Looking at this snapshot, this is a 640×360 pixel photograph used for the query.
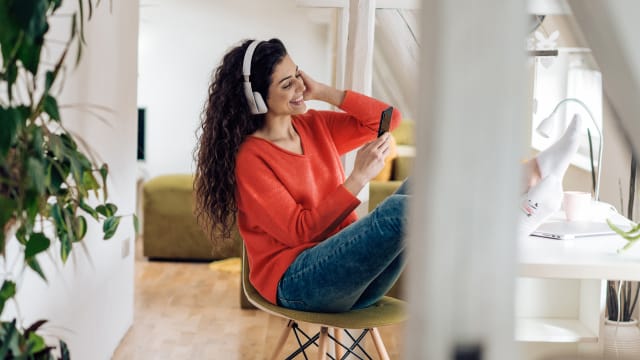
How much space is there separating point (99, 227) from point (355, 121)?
1.08 meters

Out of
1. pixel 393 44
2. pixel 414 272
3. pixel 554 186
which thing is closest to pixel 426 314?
pixel 414 272

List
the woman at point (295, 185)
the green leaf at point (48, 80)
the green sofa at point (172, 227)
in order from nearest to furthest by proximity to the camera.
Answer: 1. the green leaf at point (48, 80)
2. the woman at point (295, 185)
3. the green sofa at point (172, 227)

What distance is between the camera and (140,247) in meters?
6.44

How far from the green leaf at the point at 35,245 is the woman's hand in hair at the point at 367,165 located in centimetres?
131

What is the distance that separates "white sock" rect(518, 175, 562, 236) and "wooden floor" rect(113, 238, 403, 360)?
4.71 ft

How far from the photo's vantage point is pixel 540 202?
2404 mm

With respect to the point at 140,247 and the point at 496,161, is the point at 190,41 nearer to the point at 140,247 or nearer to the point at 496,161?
the point at 140,247

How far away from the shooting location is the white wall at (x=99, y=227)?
2.83 meters

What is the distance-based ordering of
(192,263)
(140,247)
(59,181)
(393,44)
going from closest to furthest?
1. (59,181)
2. (393,44)
3. (192,263)
4. (140,247)

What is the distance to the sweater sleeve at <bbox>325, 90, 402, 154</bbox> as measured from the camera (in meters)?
3.05

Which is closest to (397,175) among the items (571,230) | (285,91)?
(285,91)

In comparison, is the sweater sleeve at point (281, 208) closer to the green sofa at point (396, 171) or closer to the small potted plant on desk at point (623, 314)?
the green sofa at point (396, 171)

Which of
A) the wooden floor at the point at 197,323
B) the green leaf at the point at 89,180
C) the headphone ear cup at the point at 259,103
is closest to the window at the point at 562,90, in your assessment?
the wooden floor at the point at 197,323

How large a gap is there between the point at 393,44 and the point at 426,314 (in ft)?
12.7
